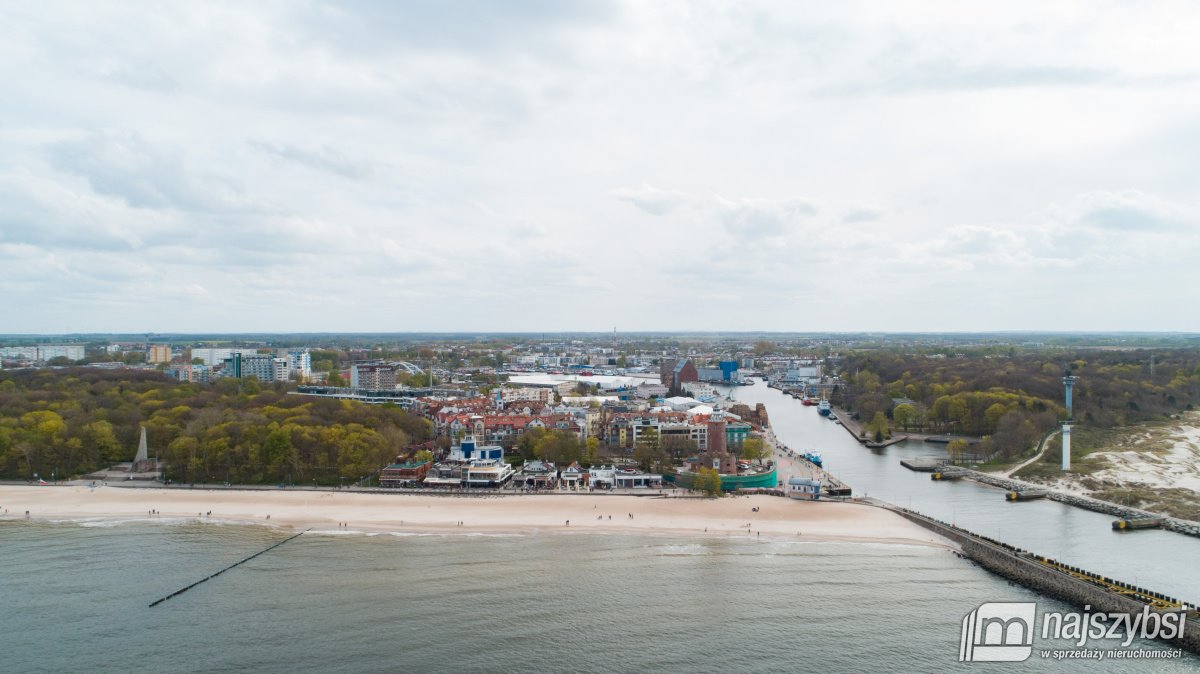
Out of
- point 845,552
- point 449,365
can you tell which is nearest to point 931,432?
point 845,552

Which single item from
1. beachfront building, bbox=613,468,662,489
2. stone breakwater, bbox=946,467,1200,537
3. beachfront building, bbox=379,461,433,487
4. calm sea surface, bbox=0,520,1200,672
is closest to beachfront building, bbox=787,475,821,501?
beachfront building, bbox=613,468,662,489

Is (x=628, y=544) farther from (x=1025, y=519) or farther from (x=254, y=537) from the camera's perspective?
(x=1025, y=519)

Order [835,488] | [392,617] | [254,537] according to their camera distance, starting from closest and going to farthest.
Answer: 1. [392,617]
2. [254,537]
3. [835,488]

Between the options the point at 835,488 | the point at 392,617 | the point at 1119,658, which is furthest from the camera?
the point at 835,488

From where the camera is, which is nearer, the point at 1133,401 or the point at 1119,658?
the point at 1119,658

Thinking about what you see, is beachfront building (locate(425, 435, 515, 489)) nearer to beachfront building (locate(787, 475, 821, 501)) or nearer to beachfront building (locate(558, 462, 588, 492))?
beachfront building (locate(558, 462, 588, 492))
